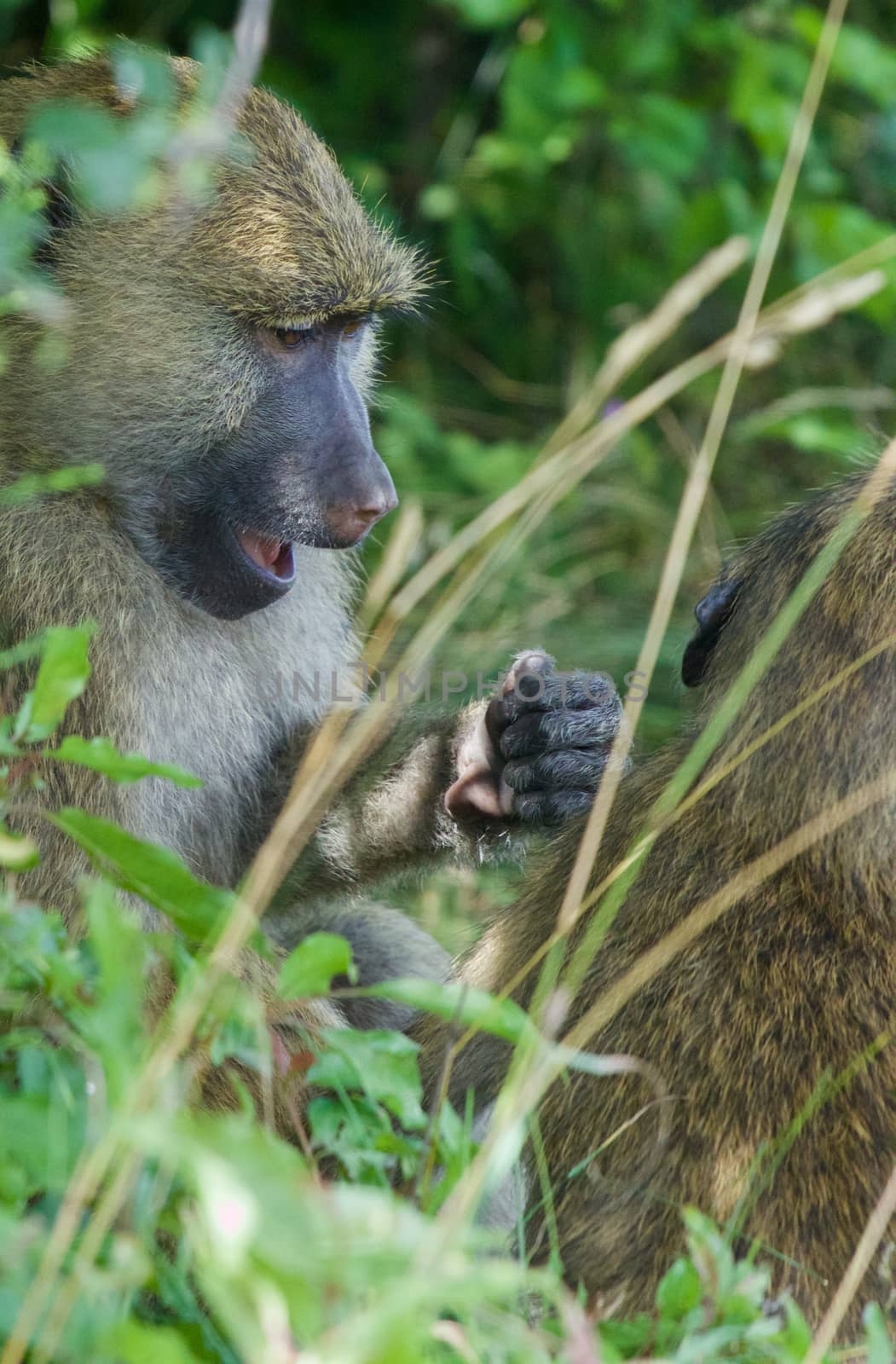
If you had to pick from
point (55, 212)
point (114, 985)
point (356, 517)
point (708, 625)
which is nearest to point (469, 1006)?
point (114, 985)

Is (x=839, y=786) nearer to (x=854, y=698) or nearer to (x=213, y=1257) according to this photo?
(x=854, y=698)

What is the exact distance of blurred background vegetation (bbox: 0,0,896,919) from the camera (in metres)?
4.81

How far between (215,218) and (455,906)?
1.96 meters

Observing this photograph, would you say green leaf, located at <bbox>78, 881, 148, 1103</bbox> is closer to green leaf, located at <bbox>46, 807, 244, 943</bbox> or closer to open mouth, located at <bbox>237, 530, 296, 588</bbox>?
green leaf, located at <bbox>46, 807, 244, 943</bbox>

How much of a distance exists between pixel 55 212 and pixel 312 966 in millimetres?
1505

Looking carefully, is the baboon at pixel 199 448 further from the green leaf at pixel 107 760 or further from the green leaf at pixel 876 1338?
the green leaf at pixel 876 1338

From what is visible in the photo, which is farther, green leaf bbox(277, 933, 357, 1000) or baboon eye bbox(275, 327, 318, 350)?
baboon eye bbox(275, 327, 318, 350)

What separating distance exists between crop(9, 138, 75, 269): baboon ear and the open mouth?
538 millimetres

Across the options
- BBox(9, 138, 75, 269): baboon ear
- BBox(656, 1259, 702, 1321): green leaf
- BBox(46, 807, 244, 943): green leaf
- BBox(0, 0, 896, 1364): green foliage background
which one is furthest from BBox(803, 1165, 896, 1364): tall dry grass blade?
BBox(9, 138, 75, 269): baboon ear

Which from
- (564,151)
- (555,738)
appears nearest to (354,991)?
(555,738)

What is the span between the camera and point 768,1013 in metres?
1.95

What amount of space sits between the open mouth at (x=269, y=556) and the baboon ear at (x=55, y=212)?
538 mm

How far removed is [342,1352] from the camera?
1168 mm

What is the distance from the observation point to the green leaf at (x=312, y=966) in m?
1.67
